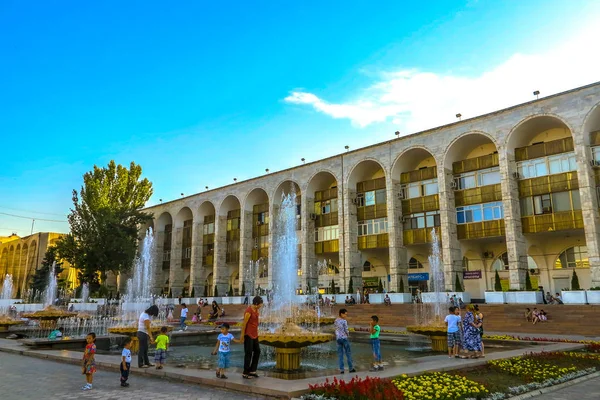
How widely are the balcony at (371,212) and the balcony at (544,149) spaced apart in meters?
10.2

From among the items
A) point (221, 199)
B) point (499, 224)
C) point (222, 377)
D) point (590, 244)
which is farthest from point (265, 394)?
point (221, 199)

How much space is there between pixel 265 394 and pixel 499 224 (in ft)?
83.9

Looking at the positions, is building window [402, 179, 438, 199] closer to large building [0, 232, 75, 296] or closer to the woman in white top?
the woman in white top

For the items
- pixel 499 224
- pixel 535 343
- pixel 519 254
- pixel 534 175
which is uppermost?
pixel 534 175

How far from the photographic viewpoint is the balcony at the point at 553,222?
83.9 feet

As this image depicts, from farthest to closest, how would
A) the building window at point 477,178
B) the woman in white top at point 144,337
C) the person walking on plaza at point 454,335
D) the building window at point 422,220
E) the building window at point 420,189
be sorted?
the building window at point 420,189 < the building window at point 422,220 < the building window at point 477,178 < the person walking on plaza at point 454,335 < the woman in white top at point 144,337

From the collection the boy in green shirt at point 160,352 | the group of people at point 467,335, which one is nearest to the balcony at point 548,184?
the group of people at point 467,335

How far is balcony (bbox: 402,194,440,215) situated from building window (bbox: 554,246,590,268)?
8310 mm

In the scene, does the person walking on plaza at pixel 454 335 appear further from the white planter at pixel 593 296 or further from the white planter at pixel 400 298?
the white planter at pixel 400 298

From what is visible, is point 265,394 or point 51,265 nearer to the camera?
point 265,394

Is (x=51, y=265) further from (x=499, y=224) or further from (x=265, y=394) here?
(x=265, y=394)

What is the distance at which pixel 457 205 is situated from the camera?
30.8m

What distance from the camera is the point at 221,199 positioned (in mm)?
46281

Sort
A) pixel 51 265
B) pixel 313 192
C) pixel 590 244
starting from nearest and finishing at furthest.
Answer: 1. pixel 590 244
2. pixel 313 192
3. pixel 51 265
